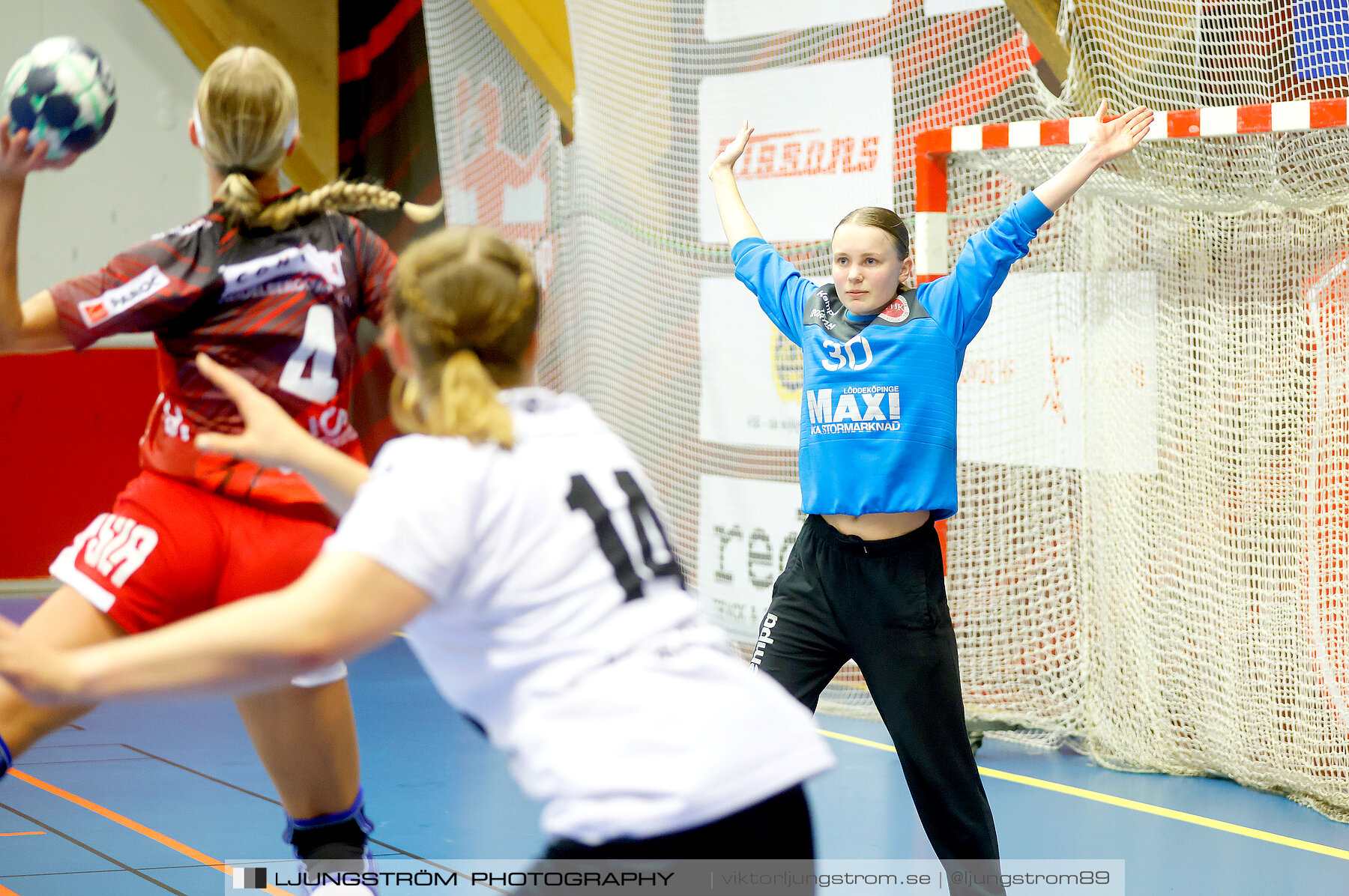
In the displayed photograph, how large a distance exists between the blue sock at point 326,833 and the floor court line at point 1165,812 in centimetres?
281

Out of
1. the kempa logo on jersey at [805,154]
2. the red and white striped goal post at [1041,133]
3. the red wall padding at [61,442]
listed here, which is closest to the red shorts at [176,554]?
the red and white striped goal post at [1041,133]

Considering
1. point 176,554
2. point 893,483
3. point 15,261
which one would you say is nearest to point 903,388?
point 893,483

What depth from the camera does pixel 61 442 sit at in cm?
931

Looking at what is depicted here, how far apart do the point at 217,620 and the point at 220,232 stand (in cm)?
136

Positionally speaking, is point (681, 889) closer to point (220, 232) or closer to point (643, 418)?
point (220, 232)

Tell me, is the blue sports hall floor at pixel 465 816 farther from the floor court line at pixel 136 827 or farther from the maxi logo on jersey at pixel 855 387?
the maxi logo on jersey at pixel 855 387

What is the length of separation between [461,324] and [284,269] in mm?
1138

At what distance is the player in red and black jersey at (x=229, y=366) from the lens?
8.41 feet

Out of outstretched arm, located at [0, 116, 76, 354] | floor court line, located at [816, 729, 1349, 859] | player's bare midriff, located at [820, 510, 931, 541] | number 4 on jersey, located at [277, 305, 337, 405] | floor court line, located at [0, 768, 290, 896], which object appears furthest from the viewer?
→ floor court line, located at [816, 729, 1349, 859]

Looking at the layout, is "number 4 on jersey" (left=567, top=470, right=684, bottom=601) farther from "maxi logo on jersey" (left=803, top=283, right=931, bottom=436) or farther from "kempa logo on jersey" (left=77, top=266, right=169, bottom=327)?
"maxi logo on jersey" (left=803, top=283, right=931, bottom=436)

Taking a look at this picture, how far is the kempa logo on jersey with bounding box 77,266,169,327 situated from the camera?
2.56 m

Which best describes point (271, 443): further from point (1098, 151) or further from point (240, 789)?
point (240, 789)

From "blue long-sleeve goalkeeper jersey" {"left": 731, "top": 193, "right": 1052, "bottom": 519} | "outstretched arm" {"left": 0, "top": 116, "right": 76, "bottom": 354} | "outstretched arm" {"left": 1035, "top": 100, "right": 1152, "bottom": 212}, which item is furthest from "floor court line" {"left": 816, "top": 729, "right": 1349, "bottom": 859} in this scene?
"outstretched arm" {"left": 0, "top": 116, "right": 76, "bottom": 354}

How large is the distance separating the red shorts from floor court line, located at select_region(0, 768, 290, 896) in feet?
4.18
